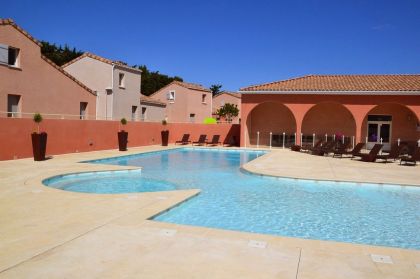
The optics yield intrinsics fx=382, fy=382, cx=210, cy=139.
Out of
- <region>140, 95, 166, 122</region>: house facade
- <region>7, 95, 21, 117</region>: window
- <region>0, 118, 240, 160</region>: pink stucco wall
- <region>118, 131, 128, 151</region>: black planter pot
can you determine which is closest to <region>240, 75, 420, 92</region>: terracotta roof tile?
<region>0, 118, 240, 160</region>: pink stucco wall

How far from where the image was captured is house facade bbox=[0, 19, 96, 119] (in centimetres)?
1858

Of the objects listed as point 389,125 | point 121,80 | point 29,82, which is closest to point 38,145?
point 29,82

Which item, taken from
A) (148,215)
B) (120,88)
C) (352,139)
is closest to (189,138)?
(120,88)

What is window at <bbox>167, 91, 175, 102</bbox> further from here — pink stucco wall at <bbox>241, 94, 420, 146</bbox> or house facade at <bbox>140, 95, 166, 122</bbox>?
pink stucco wall at <bbox>241, 94, 420, 146</bbox>

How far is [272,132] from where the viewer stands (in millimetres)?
27688

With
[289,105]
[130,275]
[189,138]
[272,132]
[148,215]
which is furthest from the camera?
[189,138]

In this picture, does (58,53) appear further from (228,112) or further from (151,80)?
(228,112)

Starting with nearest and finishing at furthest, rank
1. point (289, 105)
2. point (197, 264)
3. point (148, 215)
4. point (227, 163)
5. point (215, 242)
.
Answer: point (197, 264) < point (215, 242) < point (148, 215) < point (227, 163) < point (289, 105)

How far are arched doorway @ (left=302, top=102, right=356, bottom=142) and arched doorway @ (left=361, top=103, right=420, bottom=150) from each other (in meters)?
1.04

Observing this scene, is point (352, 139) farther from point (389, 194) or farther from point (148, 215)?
point (148, 215)

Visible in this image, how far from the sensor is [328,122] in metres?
26.6

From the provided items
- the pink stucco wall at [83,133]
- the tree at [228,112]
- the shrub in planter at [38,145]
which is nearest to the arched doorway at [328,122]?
the pink stucco wall at [83,133]

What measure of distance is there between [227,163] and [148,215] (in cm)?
1133

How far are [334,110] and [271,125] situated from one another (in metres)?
4.46
